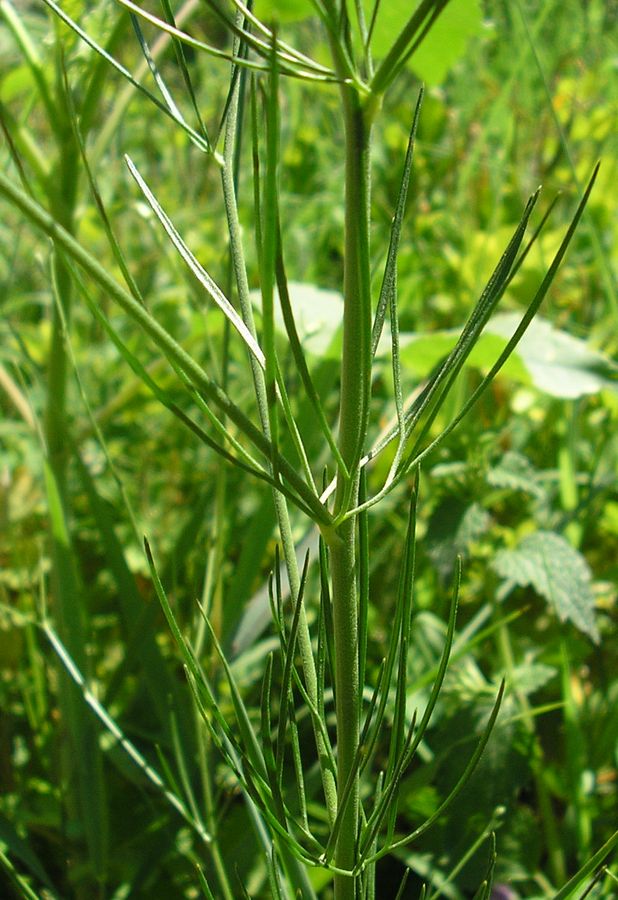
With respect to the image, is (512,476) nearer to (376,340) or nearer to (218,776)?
(218,776)

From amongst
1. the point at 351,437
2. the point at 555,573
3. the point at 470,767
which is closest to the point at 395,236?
the point at 351,437

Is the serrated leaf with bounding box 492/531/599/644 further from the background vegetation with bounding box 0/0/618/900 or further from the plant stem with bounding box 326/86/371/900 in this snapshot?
the plant stem with bounding box 326/86/371/900

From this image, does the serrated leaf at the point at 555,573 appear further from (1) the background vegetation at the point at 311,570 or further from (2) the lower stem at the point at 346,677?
(2) the lower stem at the point at 346,677

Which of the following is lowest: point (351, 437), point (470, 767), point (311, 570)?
point (311, 570)

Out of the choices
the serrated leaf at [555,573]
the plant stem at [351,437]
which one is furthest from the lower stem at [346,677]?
the serrated leaf at [555,573]

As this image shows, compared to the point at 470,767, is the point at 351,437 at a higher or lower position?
higher

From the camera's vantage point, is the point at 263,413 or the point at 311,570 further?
the point at 311,570

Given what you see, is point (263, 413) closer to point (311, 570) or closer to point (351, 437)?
point (351, 437)

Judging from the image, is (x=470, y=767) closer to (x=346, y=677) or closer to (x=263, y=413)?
(x=346, y=677)
